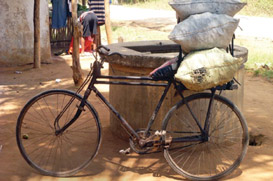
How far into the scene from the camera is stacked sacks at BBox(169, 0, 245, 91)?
3568mm

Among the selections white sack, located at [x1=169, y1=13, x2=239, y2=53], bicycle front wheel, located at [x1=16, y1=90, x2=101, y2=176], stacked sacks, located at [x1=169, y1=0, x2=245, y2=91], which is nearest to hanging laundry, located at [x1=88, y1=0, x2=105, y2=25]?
bicycle front wheel, located at [x1=16, y1=90, x2=101, y2=176]

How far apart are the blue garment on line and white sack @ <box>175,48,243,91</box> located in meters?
8.75

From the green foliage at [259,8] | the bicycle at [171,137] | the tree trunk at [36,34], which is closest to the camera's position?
the bicycle at [171,137]

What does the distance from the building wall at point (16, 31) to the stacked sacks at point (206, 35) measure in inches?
269

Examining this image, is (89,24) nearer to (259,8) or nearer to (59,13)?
(59,13)

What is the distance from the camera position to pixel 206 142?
4336 mm

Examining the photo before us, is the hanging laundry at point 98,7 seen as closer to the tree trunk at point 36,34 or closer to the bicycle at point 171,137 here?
the tree trunk at point 36,34

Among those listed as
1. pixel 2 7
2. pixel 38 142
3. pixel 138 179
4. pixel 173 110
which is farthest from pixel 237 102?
pixel 2 7

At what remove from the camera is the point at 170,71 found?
3.88 metres

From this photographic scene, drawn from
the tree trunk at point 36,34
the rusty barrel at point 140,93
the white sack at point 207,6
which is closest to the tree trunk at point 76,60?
the tree trunk at point 36,34

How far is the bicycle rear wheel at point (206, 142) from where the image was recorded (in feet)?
13.4

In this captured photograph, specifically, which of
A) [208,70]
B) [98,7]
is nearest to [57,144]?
[208,70]

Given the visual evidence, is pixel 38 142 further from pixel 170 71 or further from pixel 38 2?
pixel 38 2

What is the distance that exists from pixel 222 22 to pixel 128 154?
65.5 inches
